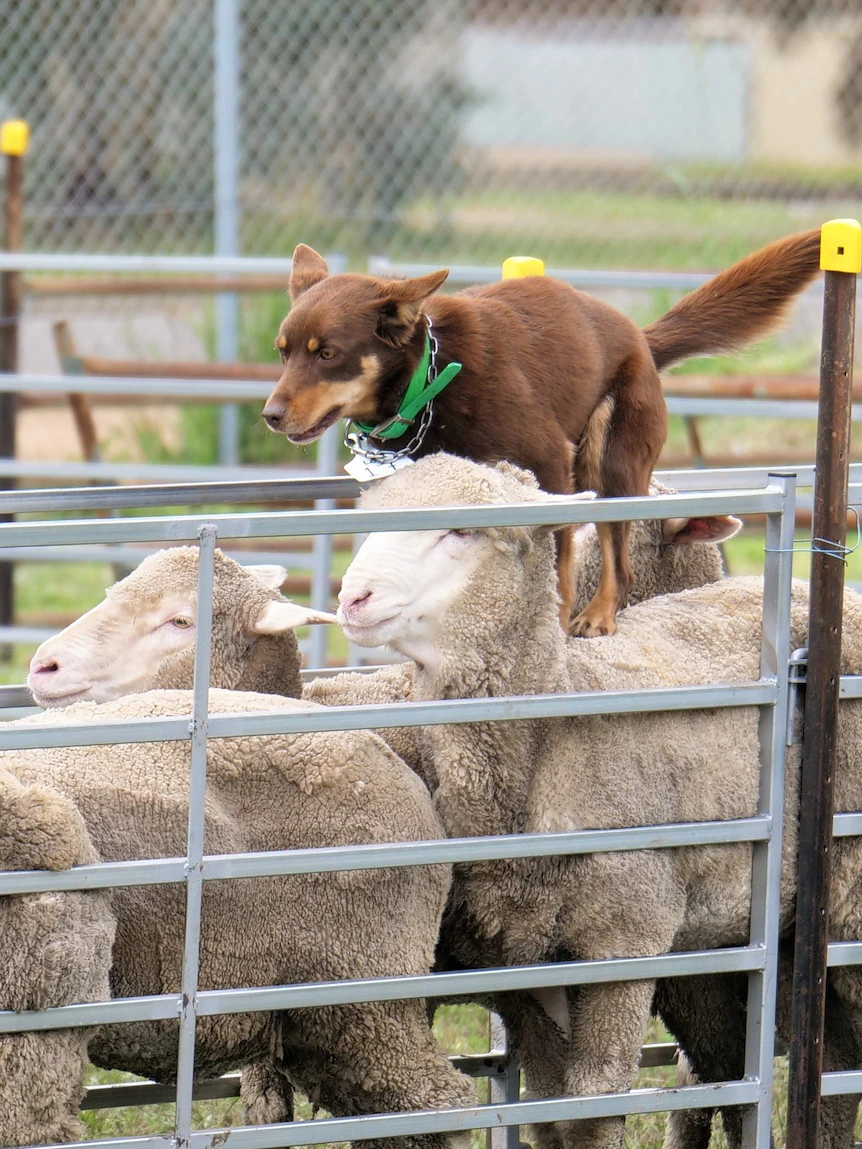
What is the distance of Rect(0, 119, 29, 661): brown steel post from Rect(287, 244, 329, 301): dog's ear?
159 inches

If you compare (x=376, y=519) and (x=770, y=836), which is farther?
(x=770, y=836)

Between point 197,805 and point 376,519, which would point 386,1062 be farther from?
point 376,519

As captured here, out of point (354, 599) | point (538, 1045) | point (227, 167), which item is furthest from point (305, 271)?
point (227, 167)

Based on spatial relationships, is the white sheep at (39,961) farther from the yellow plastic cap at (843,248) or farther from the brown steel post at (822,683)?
the yellow plastic cap at (843,248)

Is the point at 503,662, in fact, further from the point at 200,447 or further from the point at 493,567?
the point at 200,447

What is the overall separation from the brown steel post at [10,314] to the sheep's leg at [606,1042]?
5124 millimetres

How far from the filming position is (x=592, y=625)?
315cm

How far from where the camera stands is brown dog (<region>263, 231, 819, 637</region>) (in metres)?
3.13

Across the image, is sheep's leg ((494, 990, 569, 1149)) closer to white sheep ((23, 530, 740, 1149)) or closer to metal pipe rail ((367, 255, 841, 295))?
white sheep ((23, 530, 740, 1149))

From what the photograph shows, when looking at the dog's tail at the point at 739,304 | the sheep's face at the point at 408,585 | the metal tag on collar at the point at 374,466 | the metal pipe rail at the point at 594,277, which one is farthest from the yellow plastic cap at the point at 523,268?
the metal pipe rail at the point at 594,277

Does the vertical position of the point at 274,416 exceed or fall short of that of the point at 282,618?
it exceeds it

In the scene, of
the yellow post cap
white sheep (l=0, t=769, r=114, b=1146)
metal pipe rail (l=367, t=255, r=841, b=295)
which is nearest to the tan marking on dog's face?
white sheep (l=0, t=769, r=114, b=1146)

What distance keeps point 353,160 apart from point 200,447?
2.21 meters

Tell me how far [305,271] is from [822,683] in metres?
1.49
